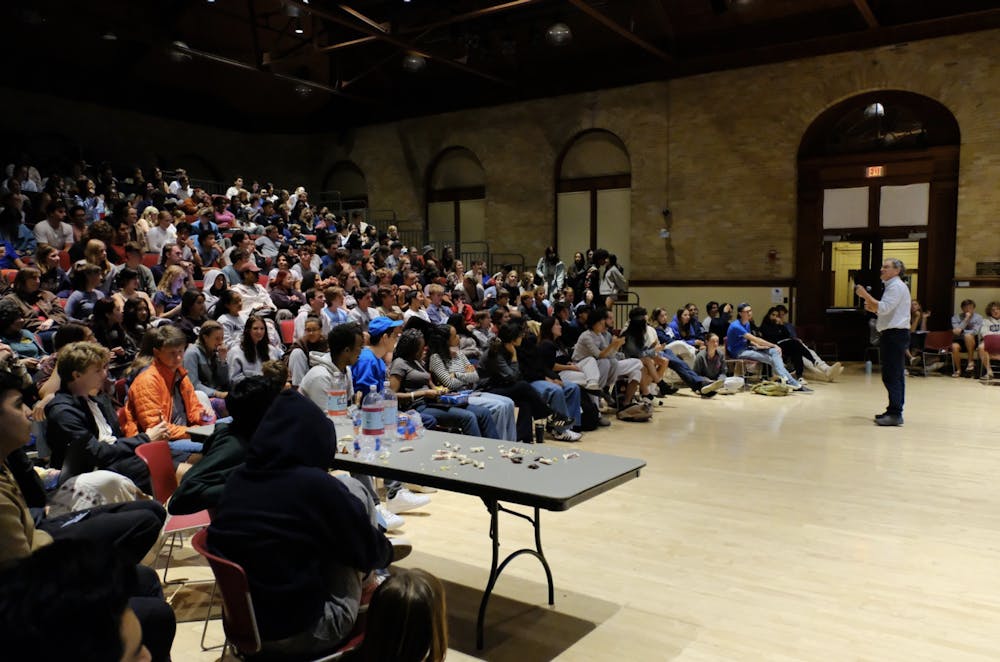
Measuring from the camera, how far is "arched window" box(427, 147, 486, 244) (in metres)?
17.0

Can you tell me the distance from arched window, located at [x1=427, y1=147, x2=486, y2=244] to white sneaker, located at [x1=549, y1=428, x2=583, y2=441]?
1041 cm

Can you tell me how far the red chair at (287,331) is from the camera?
7191 millimetres

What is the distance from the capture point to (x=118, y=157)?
1612 cm

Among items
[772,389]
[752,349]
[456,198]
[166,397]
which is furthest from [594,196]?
[166,397]

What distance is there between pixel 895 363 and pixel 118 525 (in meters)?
7.00

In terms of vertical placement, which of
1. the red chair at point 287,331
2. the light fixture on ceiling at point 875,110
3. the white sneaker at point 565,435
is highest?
the light fixture on ceiling at point 875,110

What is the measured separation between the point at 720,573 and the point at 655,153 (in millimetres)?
11992

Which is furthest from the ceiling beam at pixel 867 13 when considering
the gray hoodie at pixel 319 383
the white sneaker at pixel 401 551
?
the white sneaker at pixel 401 551

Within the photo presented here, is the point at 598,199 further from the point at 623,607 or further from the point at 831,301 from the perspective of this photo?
the point at 623,607

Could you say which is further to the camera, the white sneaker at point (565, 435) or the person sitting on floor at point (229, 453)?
the white sneaker at point (565, 435)

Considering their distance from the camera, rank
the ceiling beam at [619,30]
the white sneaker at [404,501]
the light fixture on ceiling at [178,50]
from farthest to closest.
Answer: the light fixture on ceiling at [178,50] < the ceiling beam at [619,30] < the white sneaker at [404,501]

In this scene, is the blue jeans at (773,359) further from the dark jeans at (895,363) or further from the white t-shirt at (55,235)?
the white t-shirt at (55,235)

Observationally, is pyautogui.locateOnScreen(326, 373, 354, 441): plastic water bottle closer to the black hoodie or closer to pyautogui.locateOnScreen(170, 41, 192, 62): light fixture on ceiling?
the black hoodie

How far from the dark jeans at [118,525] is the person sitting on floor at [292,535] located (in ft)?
2.02
